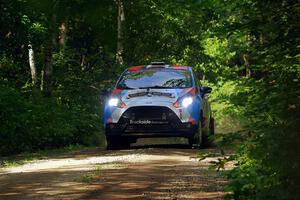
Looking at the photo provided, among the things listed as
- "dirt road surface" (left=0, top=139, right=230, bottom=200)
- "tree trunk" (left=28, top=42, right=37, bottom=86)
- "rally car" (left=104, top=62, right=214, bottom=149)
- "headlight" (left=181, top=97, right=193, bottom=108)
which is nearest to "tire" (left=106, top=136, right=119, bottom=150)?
"rally car" (left=104, top=62, right=214, bottom=149)

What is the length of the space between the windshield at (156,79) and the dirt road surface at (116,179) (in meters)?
2.11

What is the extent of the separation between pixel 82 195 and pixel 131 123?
223 inches

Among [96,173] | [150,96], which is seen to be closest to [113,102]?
[150,96]

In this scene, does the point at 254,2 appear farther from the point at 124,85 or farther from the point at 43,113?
the point at 43,113

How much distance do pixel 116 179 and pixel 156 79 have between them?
531 cm

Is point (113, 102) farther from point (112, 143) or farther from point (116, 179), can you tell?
point (116, 179)

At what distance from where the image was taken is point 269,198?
4.83 metres

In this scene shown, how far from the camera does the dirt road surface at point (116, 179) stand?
7.32 meters

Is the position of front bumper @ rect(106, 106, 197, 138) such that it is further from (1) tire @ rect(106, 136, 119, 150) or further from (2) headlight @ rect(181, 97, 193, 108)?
(1) tire @ rect(106, 136, 119, 150)

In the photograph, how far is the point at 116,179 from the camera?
8.45 m

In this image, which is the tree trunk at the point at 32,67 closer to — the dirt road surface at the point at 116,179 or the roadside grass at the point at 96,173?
the dirt road surface at the point at 116,179

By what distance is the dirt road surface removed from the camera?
288 inches

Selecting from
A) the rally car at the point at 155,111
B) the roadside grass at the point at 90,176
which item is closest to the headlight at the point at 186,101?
the rally car at the point at 155,111

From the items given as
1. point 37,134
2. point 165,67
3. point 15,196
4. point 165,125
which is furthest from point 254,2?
point 37,134
